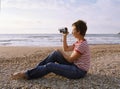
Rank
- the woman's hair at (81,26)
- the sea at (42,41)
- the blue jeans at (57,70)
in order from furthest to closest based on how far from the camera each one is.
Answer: the sea at (42,41) → the blue jeans at (57,70) → the woman's hair at (81,26)

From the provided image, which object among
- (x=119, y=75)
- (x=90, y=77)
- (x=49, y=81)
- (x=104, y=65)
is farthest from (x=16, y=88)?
(x=104, y=65)

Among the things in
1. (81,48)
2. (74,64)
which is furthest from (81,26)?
(74,64)

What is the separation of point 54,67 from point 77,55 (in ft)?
2.03

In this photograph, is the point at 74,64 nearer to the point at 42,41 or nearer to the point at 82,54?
the point at 82,54

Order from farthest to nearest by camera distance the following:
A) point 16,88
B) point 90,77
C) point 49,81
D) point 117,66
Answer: point 117,66 < point 90,77 < point 49,81 < point 16,88

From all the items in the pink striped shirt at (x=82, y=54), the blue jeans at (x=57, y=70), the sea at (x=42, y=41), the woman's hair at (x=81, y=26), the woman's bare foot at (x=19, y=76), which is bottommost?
the sea at (x=42, y=41)

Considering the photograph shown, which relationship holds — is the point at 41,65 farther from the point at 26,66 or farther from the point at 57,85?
the point at 26,66

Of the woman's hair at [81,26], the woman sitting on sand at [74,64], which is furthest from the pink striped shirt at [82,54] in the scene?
the woman's hair at [81,26]

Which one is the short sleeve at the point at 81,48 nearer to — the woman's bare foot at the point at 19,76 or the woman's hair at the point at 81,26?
the woman's hair at the point at 81,26

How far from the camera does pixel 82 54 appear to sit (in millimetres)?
6457

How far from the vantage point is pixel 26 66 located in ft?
29.6

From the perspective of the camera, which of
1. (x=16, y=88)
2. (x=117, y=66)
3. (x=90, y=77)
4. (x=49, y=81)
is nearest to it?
(x=16, y=88)

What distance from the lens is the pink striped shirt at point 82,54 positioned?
638 centimetres

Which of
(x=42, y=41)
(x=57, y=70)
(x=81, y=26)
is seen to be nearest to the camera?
(x=81, y=26)
